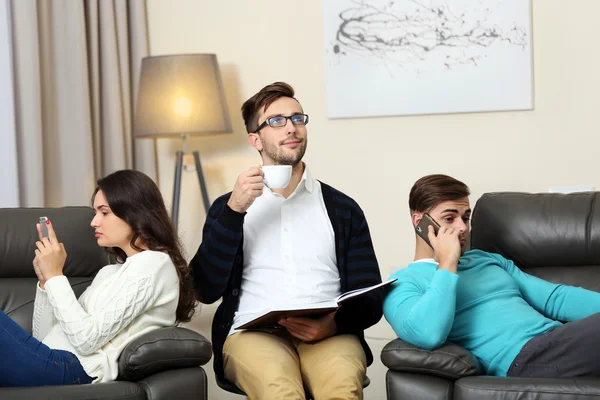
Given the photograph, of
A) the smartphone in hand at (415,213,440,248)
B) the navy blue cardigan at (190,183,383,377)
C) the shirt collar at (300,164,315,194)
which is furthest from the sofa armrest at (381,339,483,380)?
the shirt collar at (300,164,315,194)

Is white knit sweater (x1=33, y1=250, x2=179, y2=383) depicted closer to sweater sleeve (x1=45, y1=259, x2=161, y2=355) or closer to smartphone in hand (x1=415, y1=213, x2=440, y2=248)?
sweater sleeve (x1=45, y1=259, x2=161, y2=355)

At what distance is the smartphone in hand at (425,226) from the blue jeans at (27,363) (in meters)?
1.03

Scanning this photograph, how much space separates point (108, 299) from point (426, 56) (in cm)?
204

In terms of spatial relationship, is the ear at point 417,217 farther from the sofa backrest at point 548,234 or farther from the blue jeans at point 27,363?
the blue jeans at point 27,363

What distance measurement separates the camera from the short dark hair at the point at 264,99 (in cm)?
257

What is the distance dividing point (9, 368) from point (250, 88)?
6.94 feet

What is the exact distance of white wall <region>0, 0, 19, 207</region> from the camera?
333cm

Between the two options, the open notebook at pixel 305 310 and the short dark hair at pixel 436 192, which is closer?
the open notebook at pixel 305 310

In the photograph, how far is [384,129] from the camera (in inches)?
151

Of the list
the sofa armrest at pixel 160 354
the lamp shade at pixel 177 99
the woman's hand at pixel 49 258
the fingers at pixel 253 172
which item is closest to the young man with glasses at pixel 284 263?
the fingers at pixel 253 172

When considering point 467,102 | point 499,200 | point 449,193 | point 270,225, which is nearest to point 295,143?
point 270,225

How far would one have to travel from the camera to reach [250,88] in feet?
13.1

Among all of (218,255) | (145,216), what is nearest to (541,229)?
(218,255)

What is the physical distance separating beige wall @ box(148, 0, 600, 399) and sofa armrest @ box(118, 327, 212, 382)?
1500 millimetres
